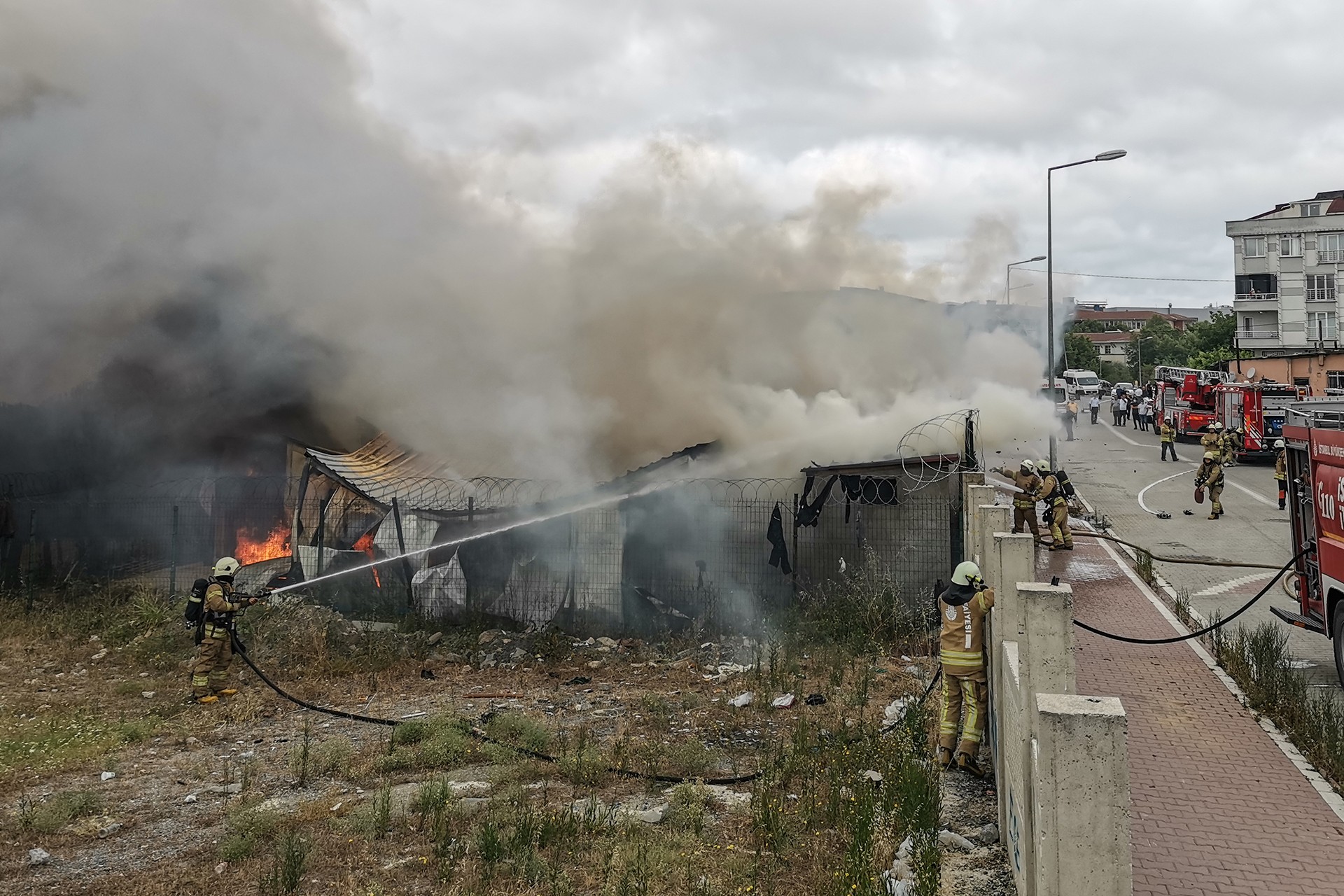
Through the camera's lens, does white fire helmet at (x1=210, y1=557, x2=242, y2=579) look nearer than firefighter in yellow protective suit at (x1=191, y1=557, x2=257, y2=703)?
No

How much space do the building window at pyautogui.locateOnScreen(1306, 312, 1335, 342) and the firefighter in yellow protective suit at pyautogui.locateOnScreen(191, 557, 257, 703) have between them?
61.8 m

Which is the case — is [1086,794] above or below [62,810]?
above

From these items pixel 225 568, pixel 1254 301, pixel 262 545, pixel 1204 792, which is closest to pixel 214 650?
pixel 225 568

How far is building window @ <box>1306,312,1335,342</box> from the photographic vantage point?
5397 cm

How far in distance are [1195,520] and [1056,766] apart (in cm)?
1749

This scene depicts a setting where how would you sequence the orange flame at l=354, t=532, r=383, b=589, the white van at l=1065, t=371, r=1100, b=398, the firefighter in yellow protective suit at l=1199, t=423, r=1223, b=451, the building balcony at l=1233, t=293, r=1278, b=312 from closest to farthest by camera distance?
the orange flame at l=354, t=532, r=383, b=589, the firefighter in yellow protective suit at l=1199, t=423, r=1223, b=451, the white van at l=1065, t=371, r=1100, b=398, the building balcony at l=1233, t=293, r=1278, b=312

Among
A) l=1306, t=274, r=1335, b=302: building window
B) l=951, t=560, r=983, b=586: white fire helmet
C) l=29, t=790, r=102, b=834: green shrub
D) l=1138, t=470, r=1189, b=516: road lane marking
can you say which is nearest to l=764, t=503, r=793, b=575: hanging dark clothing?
l=951, t=560, r=983, b=586: white fire helmet

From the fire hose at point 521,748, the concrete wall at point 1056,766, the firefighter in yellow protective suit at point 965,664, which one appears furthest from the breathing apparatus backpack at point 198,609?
the concrete wall at point 1056,766

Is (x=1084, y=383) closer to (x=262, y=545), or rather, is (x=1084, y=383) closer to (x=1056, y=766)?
(x=262, y=545)

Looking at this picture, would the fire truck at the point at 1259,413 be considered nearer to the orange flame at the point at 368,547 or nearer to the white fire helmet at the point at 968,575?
the white fire helmet at the point at 968,575

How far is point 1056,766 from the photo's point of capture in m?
3.35

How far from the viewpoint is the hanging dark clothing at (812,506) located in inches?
474

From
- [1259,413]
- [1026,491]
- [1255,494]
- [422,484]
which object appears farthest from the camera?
[1259,413]

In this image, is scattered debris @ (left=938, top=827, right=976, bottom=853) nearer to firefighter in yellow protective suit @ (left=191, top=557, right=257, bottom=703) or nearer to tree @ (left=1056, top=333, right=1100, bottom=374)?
firefighter in yellow protective suit @ (left=191, top=557, right=257, bottom=703)
